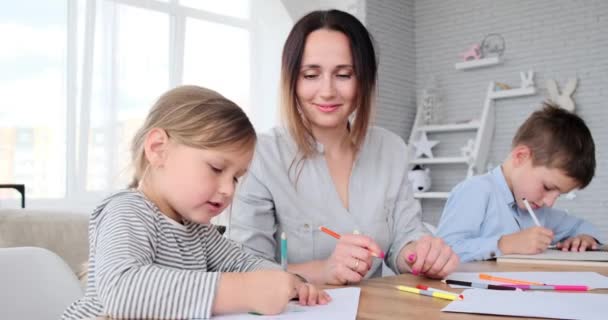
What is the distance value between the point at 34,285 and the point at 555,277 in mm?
987

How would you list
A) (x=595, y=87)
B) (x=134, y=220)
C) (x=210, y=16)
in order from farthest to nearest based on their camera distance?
1. (x=210, y=16)
2. (x=595, y=87)
3. (x=134, y=220)

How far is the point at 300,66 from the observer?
1485 mm

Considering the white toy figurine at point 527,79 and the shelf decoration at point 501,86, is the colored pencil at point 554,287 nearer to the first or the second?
the white toy figurine at point 527,79

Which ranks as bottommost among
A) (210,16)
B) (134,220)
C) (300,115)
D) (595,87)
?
(134,220)

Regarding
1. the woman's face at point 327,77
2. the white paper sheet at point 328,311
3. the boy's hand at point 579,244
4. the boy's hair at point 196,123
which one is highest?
the woman's face at point 327,77

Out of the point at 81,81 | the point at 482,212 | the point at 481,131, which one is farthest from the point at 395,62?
the point at 482,212

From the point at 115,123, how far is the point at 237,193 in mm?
3662

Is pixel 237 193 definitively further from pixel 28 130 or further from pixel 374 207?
pixel 28 130

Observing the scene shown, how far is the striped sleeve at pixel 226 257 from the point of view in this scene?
1.12 m

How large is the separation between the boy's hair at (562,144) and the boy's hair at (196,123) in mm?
1324

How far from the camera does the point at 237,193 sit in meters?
1.48

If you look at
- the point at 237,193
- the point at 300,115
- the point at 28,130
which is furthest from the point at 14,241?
the point at 28,130

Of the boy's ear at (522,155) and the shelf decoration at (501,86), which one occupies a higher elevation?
the shelf decoration at (501,86)

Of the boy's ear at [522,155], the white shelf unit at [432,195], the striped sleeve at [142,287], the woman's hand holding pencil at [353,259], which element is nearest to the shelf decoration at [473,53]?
the white shelf unit at [432,195]
